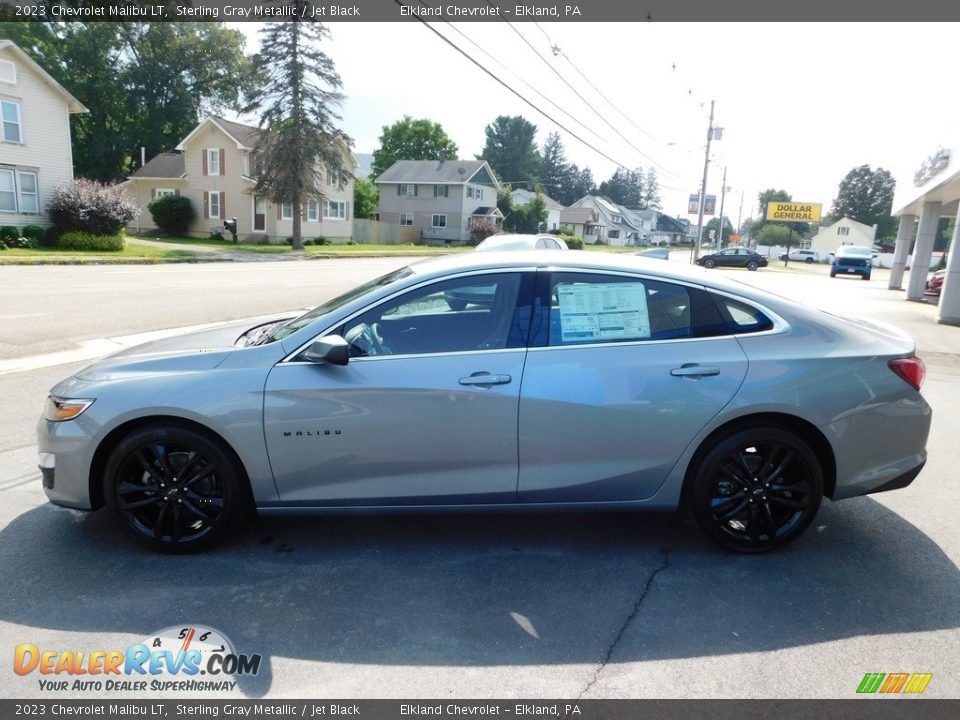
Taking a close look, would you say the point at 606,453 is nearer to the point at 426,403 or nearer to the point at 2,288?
the point at 426,403

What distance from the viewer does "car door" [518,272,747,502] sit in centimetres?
345

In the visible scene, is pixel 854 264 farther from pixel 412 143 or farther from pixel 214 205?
pixel 412 143

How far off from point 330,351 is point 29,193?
3471 cm

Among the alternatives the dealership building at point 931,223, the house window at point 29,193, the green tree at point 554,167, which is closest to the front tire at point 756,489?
the dealership building at point 931,223

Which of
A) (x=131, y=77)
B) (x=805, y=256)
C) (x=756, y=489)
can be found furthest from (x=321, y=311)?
(x=805, y=256)

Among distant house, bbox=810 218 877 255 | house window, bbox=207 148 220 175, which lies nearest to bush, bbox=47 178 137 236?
house window, bbox=207 148 220 175

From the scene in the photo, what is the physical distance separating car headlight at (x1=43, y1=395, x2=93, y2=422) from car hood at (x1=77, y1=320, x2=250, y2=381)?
0.50 ft

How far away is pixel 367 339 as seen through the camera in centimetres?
359

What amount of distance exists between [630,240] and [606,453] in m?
112

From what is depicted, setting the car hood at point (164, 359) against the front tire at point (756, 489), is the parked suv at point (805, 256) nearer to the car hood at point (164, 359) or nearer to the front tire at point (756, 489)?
the front tire at point (756, 489)

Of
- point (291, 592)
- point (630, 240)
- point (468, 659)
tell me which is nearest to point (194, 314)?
point (291, 592)

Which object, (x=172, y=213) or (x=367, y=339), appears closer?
(x=367, y=339)

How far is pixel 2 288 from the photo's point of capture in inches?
574

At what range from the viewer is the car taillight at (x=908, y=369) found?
11.9ft
